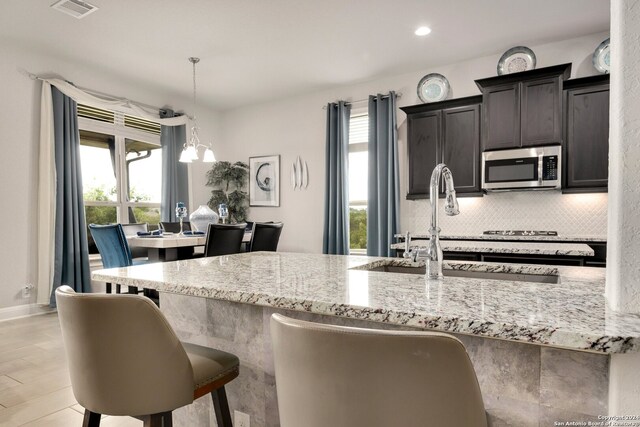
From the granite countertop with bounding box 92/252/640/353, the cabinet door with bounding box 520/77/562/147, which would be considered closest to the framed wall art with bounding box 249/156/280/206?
the cabinet door with bounding box 520/77/562/147

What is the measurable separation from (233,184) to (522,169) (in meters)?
4.34

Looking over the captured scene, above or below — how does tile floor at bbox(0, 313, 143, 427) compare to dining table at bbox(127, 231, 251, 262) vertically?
below

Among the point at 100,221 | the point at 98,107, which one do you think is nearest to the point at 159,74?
the point at 98,107

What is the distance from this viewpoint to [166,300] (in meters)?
1.62

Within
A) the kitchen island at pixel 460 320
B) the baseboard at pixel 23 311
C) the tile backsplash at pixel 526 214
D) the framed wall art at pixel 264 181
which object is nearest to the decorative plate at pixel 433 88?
the tile backsplash at pixel 526 214

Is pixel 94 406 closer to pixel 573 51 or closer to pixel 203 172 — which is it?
pixel 573 51

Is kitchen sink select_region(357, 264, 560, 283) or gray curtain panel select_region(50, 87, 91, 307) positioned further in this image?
gray curtain panel select_region(50, 87, 91, 307)

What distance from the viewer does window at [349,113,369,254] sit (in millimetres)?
5527

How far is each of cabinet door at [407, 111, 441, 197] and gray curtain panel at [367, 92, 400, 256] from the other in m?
0.39

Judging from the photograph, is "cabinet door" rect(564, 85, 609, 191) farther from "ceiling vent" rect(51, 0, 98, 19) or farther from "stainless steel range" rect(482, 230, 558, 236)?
"ceiling vent" rect(51, 0, 98, 19)

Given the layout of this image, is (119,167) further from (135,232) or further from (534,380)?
(534,380)

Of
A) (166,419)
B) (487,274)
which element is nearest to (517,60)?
(487,274)

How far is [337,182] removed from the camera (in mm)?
5438

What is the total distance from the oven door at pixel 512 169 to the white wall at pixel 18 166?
487 cm
